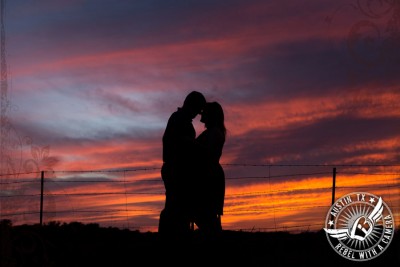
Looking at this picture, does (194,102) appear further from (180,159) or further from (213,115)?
(180,159)

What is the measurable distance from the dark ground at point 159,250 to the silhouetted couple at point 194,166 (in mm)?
473

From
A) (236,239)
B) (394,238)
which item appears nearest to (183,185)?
(236,239)

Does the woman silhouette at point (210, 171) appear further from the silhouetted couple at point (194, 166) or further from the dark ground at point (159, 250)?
the dark ground at point (159, 250)

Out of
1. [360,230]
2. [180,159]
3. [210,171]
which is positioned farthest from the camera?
[360,230]

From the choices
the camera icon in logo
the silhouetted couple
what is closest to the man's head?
the silhouetted couple

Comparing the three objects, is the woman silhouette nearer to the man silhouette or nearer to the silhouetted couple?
the silhouetted couple

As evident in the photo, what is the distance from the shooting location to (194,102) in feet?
24.4

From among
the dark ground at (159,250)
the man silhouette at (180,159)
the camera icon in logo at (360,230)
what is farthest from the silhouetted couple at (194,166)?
the camera icon in logo at (360,230)

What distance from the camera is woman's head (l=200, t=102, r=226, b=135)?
7.41 meters

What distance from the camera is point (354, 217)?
9.99 m

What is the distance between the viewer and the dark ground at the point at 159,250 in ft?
27.0

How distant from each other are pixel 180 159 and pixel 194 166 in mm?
188

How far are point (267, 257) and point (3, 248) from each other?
3736 millimetres

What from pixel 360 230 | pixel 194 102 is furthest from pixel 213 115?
pixel 360 230
